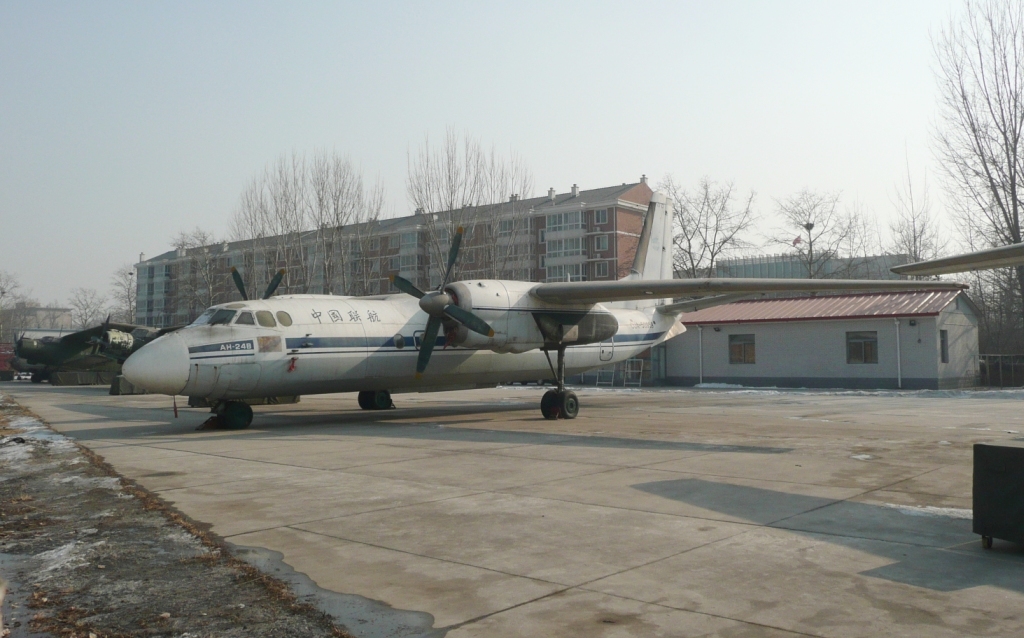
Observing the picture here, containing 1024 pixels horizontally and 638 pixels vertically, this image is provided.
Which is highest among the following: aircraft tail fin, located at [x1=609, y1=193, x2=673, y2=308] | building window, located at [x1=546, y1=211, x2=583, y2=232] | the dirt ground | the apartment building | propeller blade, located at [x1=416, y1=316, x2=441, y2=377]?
building window, located at [x1=546, y1=211, x2=583, y2=232]

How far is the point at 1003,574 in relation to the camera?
5.71 metres

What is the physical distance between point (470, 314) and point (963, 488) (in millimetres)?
11260

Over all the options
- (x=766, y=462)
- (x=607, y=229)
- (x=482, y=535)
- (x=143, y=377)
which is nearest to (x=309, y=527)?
(x=482, y=535)

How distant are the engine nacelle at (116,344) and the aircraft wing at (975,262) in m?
37.6

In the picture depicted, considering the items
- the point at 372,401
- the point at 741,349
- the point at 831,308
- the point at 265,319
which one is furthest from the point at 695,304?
the point at 741,349

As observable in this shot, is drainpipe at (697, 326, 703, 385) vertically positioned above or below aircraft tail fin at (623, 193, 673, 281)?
below

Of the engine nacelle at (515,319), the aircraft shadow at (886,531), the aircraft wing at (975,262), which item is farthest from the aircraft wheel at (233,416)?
the aircraft wing at (975,262)

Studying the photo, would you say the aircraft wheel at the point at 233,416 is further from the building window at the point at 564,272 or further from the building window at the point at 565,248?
the building window at the point at 565,248

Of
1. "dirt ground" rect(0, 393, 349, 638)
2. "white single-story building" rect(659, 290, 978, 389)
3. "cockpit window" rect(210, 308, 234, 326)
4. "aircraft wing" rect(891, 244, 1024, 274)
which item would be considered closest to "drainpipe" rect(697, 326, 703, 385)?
"white single-story building" rect(659, 290, 978, 389)

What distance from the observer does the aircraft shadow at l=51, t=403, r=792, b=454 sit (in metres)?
14.2

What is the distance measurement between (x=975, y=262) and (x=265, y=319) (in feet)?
46.3

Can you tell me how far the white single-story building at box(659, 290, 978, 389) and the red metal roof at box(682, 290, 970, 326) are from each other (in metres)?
0.04

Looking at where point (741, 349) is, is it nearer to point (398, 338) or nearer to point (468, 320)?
point (398, 338)

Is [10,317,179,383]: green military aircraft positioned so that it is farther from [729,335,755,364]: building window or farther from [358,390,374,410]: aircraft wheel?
[729,335,755,364]: building window
